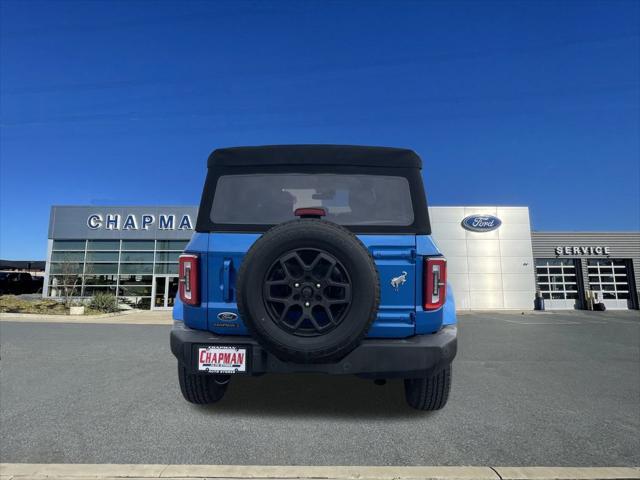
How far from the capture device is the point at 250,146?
3.29 meters

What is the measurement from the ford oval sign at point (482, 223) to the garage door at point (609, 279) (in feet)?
30.1

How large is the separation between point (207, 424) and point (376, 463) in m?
1.48

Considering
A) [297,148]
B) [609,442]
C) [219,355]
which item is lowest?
[609,442]

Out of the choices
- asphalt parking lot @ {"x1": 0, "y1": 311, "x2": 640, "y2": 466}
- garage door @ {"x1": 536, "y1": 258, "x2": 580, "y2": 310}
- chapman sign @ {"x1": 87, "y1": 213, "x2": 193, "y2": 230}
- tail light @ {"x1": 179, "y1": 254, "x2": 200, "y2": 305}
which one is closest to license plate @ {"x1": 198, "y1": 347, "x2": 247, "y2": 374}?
tail light @ {"x1": 179, "y1": 254, "x2": 200, "y2": 305}

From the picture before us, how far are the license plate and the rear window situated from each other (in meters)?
1.03

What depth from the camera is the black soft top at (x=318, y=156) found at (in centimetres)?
323

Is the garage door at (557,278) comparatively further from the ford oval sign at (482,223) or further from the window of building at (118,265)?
the window of building at (118,265)

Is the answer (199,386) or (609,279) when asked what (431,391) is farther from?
(609,279)

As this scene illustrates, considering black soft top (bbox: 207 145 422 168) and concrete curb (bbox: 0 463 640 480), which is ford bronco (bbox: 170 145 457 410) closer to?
black soft top (bbox: 207 145 422 168)

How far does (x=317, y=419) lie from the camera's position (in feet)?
10.6

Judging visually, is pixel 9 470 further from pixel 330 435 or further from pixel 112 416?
pixel 330 435

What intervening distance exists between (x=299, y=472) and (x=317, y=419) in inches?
38.0

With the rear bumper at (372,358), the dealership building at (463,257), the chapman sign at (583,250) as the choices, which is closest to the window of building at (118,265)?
the dealership building at (463,257)

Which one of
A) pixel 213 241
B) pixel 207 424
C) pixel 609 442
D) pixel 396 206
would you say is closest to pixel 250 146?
pixel 213 241
